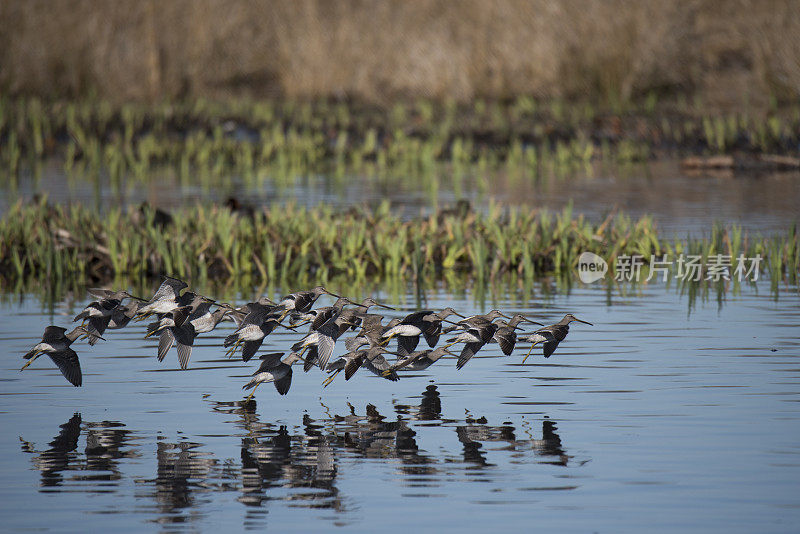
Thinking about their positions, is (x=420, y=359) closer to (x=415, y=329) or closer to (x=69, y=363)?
(x=415, y=329)

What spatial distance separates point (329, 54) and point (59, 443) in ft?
75.8

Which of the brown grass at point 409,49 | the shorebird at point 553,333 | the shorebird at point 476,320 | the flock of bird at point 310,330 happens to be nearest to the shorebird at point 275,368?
the flock of bird at point 310,330

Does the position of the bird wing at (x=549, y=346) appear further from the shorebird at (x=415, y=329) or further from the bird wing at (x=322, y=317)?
the bird wing at (x=322, y=317)

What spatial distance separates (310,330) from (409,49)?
822 inches

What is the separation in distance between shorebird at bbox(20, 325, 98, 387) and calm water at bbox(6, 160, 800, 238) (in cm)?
682

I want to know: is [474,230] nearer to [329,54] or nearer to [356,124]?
[356,124]

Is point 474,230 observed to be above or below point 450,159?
below

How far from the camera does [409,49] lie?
2645 cm

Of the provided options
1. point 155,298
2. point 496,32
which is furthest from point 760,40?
point 155,298

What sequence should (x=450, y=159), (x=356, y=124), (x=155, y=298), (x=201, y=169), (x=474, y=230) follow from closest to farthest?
(x=155, y=298) < (x=474, y=230) < (x=201, y=169) < (x=450, y=159) < (x=356, y=124)

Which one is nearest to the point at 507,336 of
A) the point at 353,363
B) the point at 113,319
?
the point at 353,363

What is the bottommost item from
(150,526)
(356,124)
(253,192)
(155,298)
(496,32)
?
(150,526)

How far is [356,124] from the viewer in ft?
78.2

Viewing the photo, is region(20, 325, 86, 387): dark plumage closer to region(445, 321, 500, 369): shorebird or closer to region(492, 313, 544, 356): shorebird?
region(445, 321, 500, 369): shorebird
